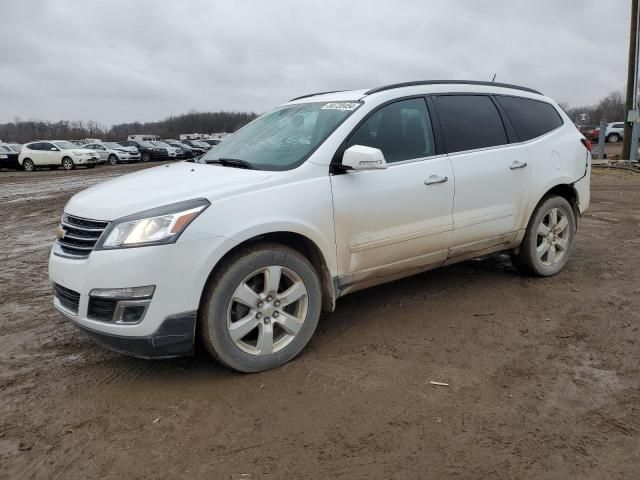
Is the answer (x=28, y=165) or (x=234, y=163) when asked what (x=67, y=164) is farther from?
(x=234, y=163)

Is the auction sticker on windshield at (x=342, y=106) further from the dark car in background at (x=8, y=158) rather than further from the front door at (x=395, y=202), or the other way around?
the dark car in background at (x=8, y=158)

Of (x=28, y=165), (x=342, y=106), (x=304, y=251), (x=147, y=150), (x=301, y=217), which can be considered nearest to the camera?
(x=301, y=217)

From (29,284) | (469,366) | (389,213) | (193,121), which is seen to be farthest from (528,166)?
(193,121)

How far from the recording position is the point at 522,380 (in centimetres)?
318

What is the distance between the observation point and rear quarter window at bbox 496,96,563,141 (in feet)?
15.8

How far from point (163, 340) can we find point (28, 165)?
29.4m

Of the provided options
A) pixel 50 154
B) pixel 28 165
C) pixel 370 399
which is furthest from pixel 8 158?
pixel 370 399

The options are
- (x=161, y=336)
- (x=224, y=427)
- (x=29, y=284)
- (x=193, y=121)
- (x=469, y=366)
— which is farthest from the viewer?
(x=193, y=121)

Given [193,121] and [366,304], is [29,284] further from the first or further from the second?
[193,121]

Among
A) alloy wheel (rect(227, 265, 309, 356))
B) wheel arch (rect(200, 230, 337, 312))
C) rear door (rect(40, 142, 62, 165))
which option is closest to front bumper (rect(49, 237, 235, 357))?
wheel arch (rect(200, 230, 337, 312))

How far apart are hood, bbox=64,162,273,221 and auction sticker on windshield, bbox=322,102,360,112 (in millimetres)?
884

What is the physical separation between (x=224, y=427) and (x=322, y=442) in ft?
1.74

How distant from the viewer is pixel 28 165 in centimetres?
2819

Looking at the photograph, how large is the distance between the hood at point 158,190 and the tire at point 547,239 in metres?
2.74
